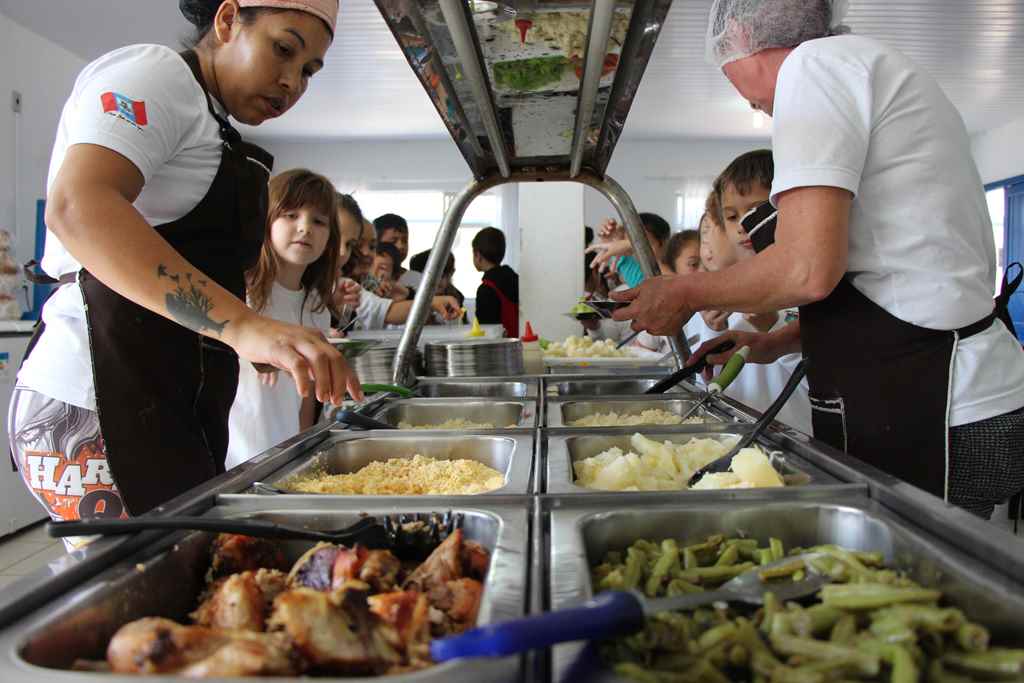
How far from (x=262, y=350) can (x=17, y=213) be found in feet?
18.2

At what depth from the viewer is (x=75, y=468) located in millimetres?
1272

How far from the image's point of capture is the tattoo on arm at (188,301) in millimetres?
1006

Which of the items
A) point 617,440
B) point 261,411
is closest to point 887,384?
point 617,440

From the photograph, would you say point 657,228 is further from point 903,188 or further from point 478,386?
point 903,188

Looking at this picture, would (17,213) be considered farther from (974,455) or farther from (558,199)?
(974,455)

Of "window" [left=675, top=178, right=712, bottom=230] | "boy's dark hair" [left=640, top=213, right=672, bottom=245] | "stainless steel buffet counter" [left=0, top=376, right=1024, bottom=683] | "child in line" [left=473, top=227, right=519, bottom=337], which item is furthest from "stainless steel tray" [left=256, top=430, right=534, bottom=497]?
"window" [left=675, top=178, right=712, bottom=230]

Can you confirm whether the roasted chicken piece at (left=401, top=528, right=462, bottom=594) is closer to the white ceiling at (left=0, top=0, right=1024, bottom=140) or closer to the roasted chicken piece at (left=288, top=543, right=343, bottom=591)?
the roasted chicken piece at (left=288, top=543, right=343, bottom=591)

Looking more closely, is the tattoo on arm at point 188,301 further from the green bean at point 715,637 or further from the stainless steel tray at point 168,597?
the green bean at point 715,637

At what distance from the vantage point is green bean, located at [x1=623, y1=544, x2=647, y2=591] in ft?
2.30

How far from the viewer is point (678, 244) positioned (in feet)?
11.6

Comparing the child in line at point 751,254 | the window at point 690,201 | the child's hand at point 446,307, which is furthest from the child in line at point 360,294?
the window at point 690,201

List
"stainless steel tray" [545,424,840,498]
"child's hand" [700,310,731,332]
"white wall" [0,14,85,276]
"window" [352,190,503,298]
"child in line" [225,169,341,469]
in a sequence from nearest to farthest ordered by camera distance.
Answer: "stainless steel tray" [545,424,840,498], "child in line" [225,169,341,469], "child's hand" [700,310,731,332], "white wall" [0,14,85,276], "window" [352,190,503,298]

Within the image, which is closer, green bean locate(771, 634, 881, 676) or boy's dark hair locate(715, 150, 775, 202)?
green bean locate(771, 634, 881, 676)

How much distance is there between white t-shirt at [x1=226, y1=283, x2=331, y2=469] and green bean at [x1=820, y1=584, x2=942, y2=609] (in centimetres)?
204
